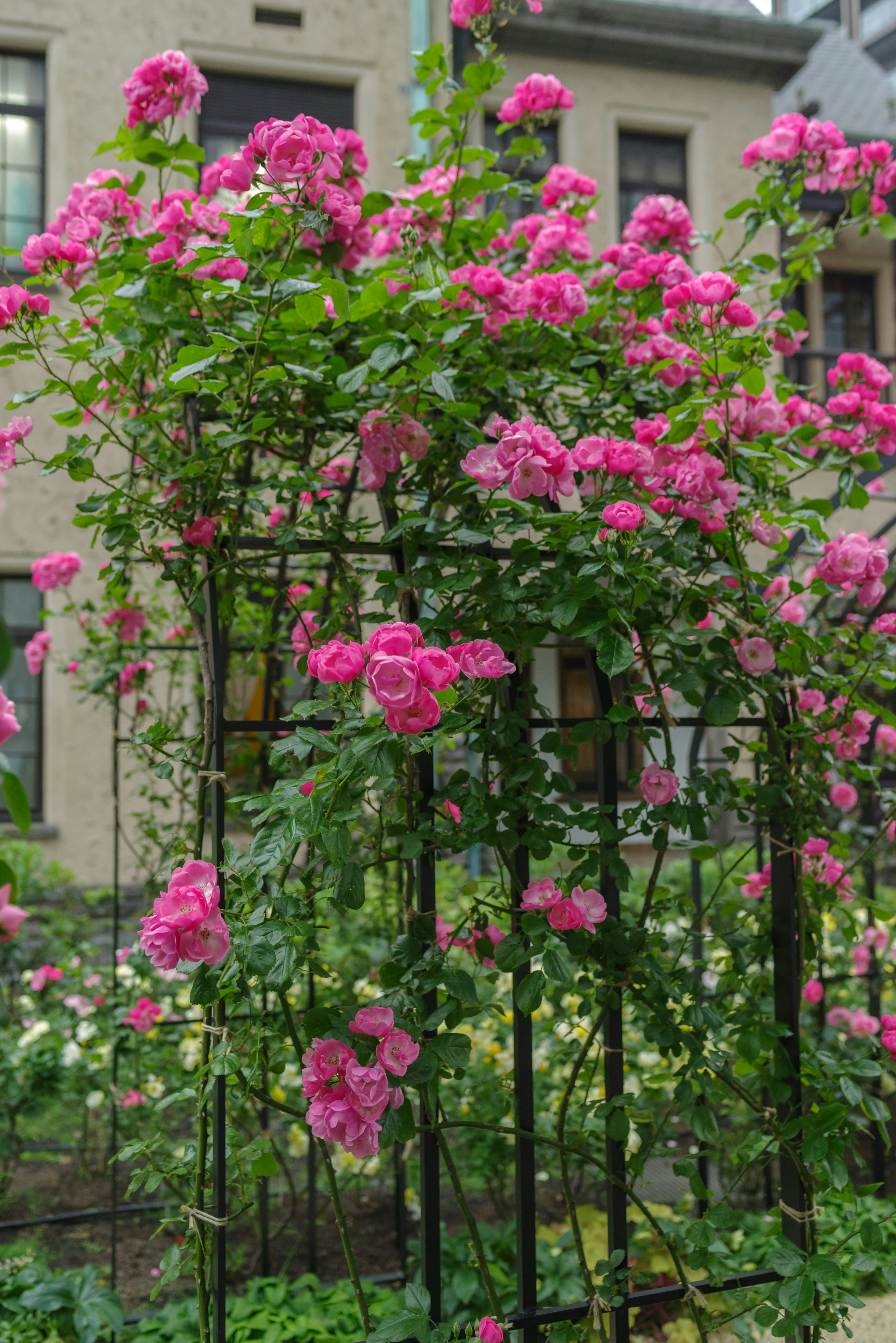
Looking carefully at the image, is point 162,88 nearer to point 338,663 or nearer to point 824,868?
point 338,663

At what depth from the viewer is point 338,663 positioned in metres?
1.16

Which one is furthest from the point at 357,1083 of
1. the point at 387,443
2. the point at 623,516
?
the point at 387,443

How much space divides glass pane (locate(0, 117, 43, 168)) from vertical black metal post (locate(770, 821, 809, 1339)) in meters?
5.63

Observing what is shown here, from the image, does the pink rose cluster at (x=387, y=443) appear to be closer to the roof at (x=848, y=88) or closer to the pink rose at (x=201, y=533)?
the pink rose at (x=201, y=533)

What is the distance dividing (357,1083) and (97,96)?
574 centimetres

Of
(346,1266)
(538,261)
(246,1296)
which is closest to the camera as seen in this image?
(538,261)

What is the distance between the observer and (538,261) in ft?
6.38

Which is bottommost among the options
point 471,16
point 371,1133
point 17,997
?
point 17,997

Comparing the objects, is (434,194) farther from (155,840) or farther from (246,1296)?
(246,1296)

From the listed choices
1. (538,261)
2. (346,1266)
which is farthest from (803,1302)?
(538,261)

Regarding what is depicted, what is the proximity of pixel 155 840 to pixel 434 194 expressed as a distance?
1678 millimetres

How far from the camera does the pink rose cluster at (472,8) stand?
179 centimetres

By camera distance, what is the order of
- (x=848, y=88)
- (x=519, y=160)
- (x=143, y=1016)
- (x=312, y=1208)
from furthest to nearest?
1. (x=848, y=88)
2. (x=519, y=160)
3. (x=143, y=1016)
4. (x=312, y=1208)

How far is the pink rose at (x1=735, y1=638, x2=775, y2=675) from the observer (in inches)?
61.2
